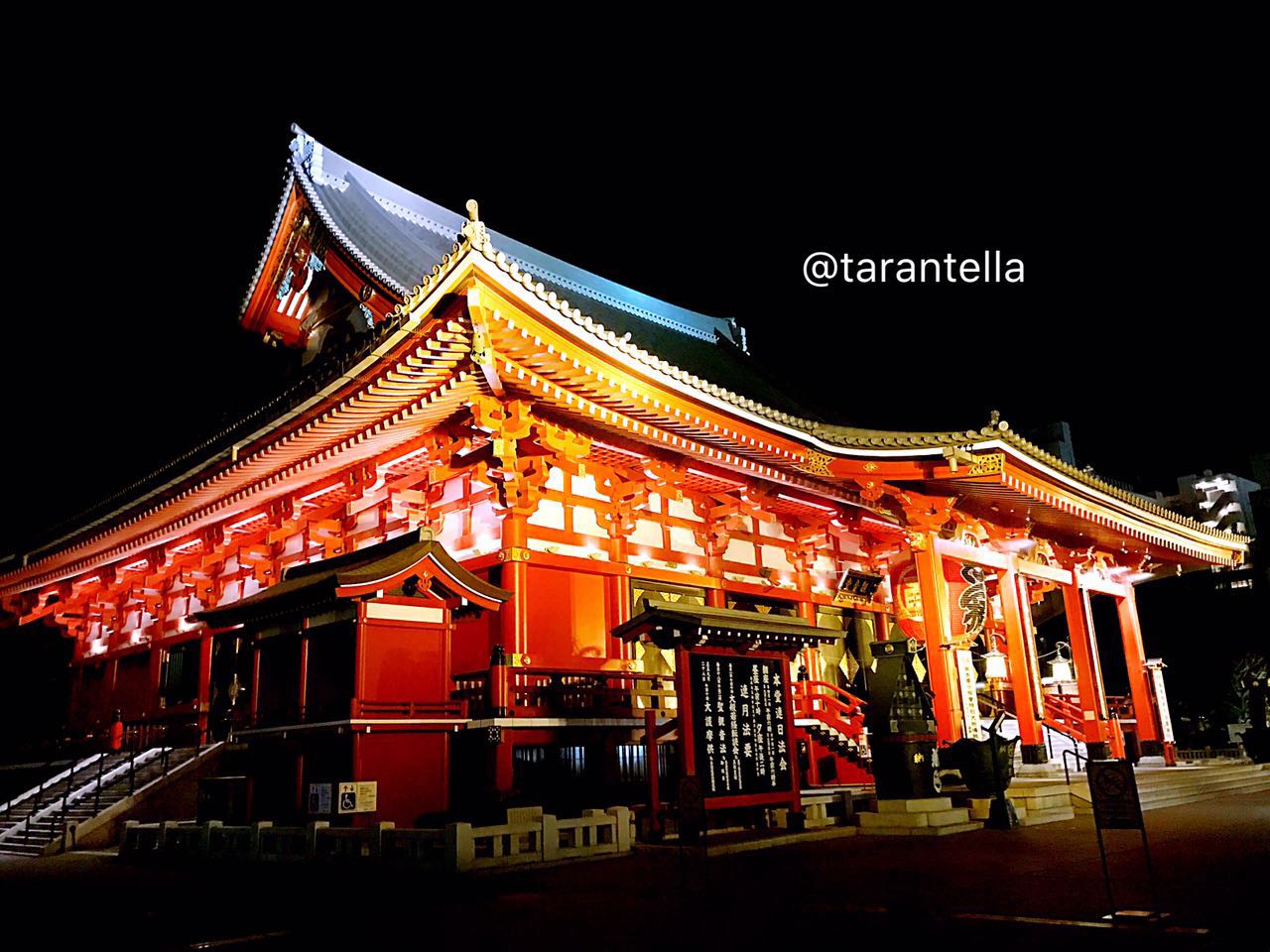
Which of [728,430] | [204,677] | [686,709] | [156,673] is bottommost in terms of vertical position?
[686,709]

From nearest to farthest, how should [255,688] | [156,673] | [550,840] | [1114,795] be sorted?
[1114,795] < [550,840] < [255,688] < [156,673]

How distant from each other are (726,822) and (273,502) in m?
10.00

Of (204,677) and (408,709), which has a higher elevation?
(204,677)

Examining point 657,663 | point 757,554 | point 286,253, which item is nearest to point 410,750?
point 657,663

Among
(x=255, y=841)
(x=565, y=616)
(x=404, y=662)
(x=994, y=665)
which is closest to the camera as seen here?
(x=255, y=841)

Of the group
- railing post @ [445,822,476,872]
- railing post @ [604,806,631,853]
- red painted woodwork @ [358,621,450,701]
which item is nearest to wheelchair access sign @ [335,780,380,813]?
red painted woodwork @ [358,621,450,701]

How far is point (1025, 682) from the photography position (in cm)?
1731

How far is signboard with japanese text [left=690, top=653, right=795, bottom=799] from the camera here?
35.7 ft

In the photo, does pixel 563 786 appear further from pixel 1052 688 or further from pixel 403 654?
pixel 1052 688

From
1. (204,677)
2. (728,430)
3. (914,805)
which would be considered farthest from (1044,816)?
(204,677)

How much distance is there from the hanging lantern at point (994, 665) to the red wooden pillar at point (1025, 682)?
4.86m

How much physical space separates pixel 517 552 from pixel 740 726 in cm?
415

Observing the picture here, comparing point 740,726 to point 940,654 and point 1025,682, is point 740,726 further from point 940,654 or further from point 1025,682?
point 1025,682

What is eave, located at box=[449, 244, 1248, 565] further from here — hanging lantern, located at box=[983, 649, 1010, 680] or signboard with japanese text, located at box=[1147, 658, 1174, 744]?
hanging lantern, located at box=[983, 649, 1010, 680]
